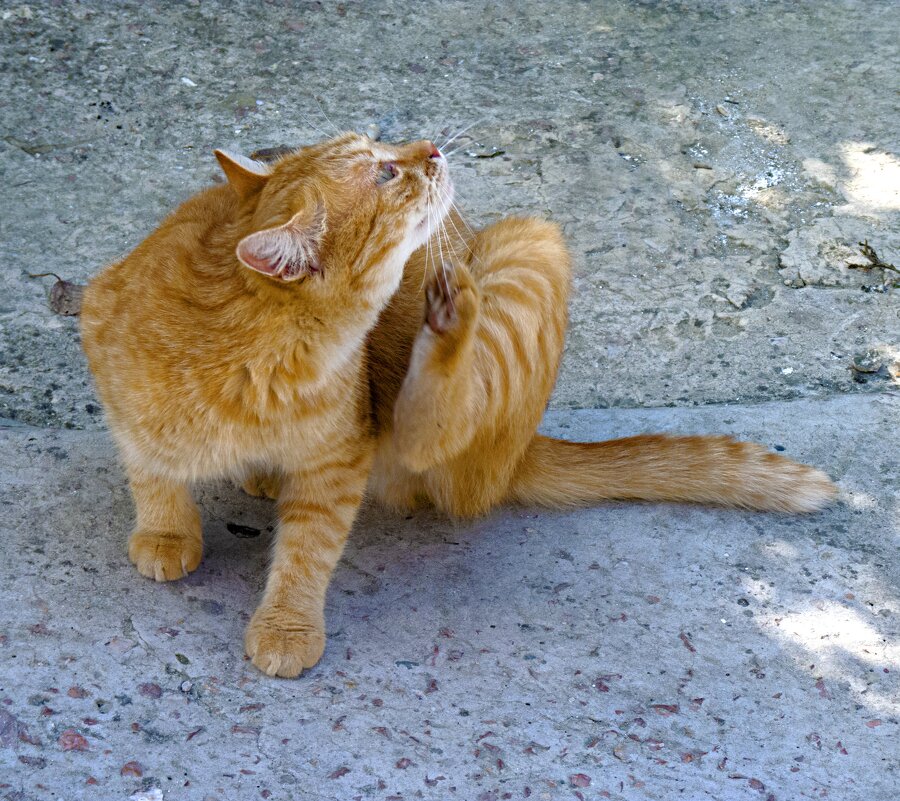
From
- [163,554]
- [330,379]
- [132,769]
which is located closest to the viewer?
[132,769]

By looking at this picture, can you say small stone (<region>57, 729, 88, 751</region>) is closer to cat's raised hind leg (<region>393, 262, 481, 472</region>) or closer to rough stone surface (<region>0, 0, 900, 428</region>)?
cat's raised hind leg (<region>393, 262, 481, 472</region>)

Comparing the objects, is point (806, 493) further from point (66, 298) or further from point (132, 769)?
point (66, 298)

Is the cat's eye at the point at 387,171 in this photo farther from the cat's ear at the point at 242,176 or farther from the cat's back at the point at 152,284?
the cat's back at the point at 152,284

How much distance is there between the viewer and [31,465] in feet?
11.4

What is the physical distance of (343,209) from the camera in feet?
9.33

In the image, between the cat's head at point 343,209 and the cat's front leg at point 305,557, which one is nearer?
the cat's head at point 343,209

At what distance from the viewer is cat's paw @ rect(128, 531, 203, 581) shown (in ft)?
10.1

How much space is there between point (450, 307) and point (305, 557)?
0.84m

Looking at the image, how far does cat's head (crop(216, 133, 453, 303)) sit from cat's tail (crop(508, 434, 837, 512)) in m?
0.98

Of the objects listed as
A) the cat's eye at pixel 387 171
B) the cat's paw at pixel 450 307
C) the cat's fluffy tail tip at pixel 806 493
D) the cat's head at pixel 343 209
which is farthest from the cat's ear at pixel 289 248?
the cat's fluffy tail tip at pixel 806 493

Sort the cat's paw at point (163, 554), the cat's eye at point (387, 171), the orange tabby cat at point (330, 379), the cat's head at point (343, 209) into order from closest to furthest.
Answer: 1. the cat's head at point (343, 209)
2. the orange tabby cat at point (330, 379)
3. the cat's eye at point (387, 171)
4. the cat's paw at point (163, 554)

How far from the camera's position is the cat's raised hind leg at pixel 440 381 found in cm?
304

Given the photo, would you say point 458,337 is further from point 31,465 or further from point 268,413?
point 31,465

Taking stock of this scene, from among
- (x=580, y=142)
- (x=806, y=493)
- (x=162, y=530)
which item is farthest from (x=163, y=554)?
(x=580, y=142)
